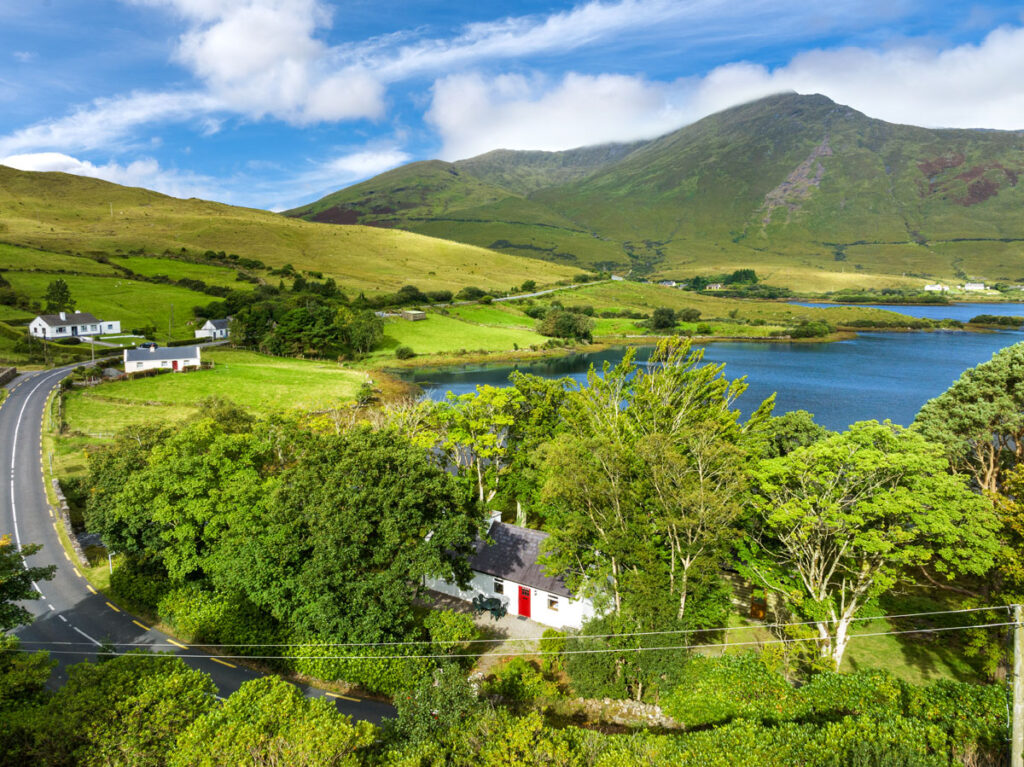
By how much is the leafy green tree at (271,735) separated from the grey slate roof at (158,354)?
71432 millimetres

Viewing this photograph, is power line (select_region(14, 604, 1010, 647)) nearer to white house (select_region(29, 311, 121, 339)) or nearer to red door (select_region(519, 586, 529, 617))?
red door (select_region(519, 586, 529, 617))

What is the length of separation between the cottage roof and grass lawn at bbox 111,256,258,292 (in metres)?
34.0

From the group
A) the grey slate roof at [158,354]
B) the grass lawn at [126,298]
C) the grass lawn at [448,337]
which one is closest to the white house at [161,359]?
the grey slate roof at [158,354]

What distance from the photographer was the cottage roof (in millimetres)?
86500

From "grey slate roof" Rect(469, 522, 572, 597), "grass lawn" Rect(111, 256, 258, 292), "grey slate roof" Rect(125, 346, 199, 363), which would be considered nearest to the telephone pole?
"grey slate roof" Rect(469, 522, 572, 597)

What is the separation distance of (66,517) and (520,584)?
99.7ft

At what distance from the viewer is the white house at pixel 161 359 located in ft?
231

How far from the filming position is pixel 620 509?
74.2 ft

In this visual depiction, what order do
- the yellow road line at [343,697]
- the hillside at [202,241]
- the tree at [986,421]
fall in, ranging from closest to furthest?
the yellow road line at [343,697] < the tree at [986,421] < the hillside at [202,241]

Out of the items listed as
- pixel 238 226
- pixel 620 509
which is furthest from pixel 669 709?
pixel 238 226

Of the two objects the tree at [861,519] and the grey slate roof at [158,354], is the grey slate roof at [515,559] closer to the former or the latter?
the tree at [861,519]

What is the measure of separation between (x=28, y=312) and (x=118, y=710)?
112683mm

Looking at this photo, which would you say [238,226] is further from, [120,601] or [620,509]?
[620,509]

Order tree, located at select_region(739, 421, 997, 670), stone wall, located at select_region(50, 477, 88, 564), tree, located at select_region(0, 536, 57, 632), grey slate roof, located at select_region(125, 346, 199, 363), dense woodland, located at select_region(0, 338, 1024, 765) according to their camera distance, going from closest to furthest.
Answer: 1. dense woodland, located at select_region(0, 338, 1024, 765)
2. tree, located at select_region(0, 536, 57, 632)
3. tree, located at select_region(739, 421, 997, 670)
4. stone wall, located at select_region(50, 477, 88, 564)
5. grey slate roof, located at select_region(125, 346, 199, 363)
